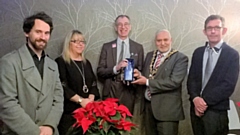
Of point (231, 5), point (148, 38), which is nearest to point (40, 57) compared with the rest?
point (148, 38)

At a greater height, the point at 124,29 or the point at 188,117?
the point at 124,29

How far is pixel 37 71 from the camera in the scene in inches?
71.3

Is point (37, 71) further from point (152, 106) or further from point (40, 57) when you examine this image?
point (152, 106)

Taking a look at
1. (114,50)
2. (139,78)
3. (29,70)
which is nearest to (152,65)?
(139,78)

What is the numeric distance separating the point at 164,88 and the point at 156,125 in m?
0.35

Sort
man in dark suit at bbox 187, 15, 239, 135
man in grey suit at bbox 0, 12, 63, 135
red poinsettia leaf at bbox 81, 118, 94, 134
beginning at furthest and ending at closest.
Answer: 1. man in dark suit at bbox 187, 15, 239, 135
2. man in grey suit at bbox 0, 12, 63, 135
3. red poinsettia leaf at bbox 81, 118, 94, 134

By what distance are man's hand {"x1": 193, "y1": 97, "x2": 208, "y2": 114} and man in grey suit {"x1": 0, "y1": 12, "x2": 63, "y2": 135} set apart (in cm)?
111

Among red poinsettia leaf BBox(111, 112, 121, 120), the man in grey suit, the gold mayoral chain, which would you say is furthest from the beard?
the gold mayoral chain

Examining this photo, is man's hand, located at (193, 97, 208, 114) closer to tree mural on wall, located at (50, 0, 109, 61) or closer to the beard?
tree mural on wall, located at (50, 0, 109, 61)

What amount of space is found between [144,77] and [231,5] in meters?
1.10

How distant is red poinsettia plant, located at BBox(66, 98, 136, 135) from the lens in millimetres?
1356

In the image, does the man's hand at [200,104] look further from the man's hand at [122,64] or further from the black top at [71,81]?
the black top at [71,81]

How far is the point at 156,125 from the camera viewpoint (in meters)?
2.50

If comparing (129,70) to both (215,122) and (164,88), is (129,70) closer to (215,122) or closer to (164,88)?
(164,88)
